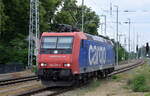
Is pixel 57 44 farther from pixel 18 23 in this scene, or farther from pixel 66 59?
pixel 18 23

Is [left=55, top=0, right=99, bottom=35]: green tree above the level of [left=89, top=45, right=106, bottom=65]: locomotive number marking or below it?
above

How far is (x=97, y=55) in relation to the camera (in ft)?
103

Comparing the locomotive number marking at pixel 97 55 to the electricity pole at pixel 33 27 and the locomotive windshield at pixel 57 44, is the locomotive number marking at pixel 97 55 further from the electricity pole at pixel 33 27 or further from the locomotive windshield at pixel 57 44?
the electricity pole at pixel 33 27

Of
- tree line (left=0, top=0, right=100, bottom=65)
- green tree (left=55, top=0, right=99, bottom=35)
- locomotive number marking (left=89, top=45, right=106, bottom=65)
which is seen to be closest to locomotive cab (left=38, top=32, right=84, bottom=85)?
locomotive number marking (left=89, top=45, right=106, bottom=65)

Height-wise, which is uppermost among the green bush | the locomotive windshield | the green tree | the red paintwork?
the green tree

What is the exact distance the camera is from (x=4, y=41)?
217 ft

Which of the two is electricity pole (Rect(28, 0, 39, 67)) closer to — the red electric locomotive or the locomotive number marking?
the locomotive number marking

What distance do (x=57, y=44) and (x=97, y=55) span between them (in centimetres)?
604

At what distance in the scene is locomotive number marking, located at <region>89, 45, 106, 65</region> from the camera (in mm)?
29269

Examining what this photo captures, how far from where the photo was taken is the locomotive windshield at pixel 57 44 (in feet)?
84.2

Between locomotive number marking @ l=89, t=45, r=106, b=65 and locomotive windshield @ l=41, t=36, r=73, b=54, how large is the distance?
3256 mm

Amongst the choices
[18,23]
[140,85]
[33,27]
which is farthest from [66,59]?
[18,23]

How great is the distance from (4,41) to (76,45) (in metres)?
41.7

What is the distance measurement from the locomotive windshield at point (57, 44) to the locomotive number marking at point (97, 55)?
3.26 meters
